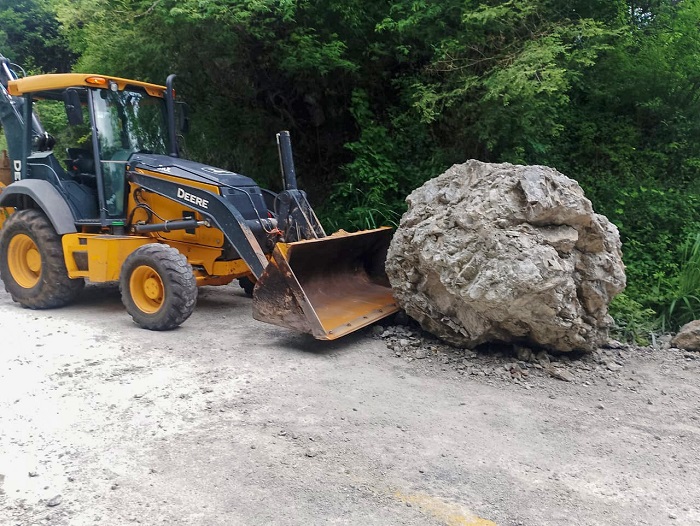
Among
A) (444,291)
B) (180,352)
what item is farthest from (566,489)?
(180,352)

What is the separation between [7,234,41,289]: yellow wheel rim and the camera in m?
7.34

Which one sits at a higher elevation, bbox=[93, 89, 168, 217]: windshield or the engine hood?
bbox=[93, 89, 168, 217]: windshield

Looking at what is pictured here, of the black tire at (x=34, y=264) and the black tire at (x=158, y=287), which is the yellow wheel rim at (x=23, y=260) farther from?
the black tire at (x=158, y=287)

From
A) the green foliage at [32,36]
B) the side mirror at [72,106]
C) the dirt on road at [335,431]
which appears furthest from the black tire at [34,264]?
the green foliage at [32,36]

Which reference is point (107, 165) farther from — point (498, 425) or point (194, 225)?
point (498, 425)

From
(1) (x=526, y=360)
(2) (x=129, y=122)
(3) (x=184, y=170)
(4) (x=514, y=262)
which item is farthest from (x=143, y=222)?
(1) (x=526, y=360)

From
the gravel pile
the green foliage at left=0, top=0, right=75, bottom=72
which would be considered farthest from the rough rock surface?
the green foliage at left=0, top=0, right=75, bottom=72

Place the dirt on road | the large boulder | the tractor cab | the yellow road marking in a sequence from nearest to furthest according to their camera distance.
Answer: the yellow road marking < the dirt on road < the large boulder < the tractor cab

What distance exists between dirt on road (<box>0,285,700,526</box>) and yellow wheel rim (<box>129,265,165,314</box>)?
0.34 metres

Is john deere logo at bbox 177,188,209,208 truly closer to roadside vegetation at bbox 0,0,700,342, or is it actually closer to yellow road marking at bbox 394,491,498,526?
roadside vegetation at bbox 0,0,700,342

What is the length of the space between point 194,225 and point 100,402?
107 inches

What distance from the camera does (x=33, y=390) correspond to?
451cm

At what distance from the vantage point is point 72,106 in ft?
21.2

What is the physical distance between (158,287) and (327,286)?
5.62 ft
